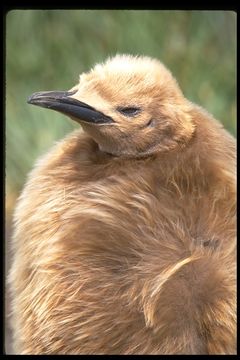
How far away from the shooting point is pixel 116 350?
3.67 feet

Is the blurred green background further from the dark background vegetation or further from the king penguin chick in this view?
the king penguin chick

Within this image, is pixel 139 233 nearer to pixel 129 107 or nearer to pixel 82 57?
pixel 129 107

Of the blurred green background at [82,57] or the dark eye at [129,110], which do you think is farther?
the blurred green background at [82,57]

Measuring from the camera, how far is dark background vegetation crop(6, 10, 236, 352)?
52.0 inches

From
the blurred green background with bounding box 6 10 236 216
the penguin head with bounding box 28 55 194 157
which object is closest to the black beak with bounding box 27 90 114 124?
the penguin head with bounding box 28 55 194 157

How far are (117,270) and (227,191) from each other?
161 millimetres

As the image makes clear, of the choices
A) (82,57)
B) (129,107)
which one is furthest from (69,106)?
(82,57)

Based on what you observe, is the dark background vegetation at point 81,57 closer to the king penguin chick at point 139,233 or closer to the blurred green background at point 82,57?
the blurred green background at point 82,57

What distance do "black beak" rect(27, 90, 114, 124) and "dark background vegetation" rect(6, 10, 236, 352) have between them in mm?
201

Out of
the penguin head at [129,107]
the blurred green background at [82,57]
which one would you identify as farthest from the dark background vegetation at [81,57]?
the penguin head at [129,107]

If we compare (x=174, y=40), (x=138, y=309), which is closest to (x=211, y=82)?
(x=174, y=40)

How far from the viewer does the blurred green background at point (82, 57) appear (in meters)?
1.32

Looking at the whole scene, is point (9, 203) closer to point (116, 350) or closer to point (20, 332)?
point (20, 332)

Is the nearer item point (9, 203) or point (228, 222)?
point (228, 222)
